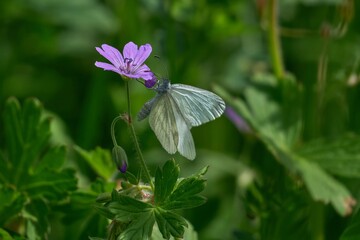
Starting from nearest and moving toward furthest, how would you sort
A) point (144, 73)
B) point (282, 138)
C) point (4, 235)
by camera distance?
point (144, 73)
point (4, 235)
point (282, 138)

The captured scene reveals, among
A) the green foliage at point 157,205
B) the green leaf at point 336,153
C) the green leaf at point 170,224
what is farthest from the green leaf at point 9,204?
the green leaf at point 336,153

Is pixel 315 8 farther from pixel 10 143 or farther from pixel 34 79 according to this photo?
pixel 10 143

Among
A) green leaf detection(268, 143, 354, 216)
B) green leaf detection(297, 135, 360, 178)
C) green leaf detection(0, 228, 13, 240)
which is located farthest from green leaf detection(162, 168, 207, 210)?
green leaf detection(297, 135, 360, 178)

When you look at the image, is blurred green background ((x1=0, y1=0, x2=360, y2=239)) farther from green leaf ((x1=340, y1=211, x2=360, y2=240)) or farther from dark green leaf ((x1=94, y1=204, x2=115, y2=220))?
dark green leaf ((x1=94, y1=204, x2=115, y2=220))

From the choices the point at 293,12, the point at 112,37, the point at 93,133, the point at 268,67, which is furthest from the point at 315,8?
the point at 93,133

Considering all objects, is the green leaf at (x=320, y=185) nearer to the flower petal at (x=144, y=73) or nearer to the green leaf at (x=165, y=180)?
the green leaf at (x=165, y=180)

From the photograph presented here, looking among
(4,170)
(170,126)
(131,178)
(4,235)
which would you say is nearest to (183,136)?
(170,126)

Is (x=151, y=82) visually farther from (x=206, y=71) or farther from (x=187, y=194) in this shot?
(x=206, y=71)
